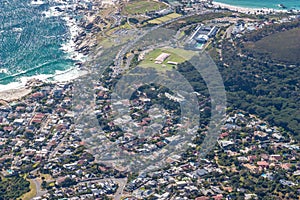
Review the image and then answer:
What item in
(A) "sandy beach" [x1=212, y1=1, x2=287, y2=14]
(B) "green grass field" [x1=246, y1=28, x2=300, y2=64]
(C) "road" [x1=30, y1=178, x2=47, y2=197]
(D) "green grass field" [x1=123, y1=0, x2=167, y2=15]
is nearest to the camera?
(C) "road" [x1=30, y1=178, x2=47, y2=197]

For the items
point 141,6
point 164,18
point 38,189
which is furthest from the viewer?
point 141,6

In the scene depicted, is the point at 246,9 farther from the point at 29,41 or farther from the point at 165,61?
the point at 29,41

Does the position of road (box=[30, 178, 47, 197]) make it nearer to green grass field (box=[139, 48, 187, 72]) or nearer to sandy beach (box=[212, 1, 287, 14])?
green grass field (box=[139, 48, 187, 72])

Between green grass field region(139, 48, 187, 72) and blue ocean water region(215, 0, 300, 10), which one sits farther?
blue ocean water region(215, 0, 300, 10)

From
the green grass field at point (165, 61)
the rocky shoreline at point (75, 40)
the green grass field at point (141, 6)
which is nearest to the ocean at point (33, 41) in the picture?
the rocky shoreline at point (75, 40)

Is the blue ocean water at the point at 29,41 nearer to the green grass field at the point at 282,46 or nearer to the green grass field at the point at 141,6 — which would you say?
the green grass field at the point at 141,6

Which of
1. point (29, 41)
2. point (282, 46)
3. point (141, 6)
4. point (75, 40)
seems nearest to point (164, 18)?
point (141, 6)

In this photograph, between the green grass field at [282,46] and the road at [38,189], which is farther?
the green grass field at [282,46]

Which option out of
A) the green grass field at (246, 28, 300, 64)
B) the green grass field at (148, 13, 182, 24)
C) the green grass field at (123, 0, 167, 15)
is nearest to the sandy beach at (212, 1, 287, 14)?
the green grass field at (148, 13, 182, 24)
